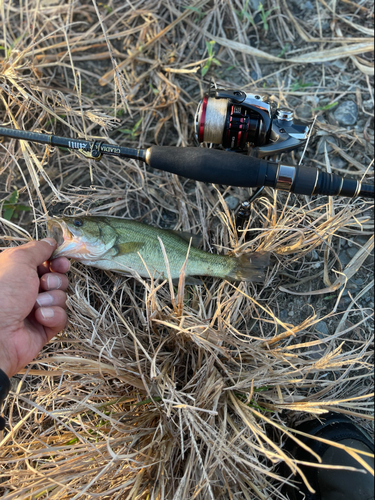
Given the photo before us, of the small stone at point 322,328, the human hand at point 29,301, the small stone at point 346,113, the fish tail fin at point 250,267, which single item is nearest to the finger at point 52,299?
the human hand at point 29,301

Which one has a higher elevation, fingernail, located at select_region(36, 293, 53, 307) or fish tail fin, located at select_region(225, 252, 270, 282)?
fish tail fin, located at select_region(225, 252, 270, 282)

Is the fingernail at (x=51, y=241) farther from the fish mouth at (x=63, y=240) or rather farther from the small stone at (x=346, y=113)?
the small stone at (x=346, y=113)

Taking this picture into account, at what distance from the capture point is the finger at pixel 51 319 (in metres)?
2.62

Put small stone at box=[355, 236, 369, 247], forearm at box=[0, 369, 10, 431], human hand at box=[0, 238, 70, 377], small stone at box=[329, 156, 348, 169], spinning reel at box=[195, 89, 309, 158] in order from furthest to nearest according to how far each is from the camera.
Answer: small stone at box=[329, 156, 348, 169] → small stone at box=[355, 236, 369, 247] → spinning reel at box=[195, 89, 309, 158] → human hand at box=[0, 238, 70, 377] → forearm at box=[0, 369, 10, 431]

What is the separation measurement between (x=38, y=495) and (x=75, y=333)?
111 cm

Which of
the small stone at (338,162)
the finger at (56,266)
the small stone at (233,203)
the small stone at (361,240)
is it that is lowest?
the finger at (56,266)

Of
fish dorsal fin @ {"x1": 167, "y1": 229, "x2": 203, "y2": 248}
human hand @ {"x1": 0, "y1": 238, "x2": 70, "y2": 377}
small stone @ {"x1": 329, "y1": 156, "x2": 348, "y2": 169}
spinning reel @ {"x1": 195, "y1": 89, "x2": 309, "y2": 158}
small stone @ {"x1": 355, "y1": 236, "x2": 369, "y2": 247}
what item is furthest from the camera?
small stone @ {"x1": 329, "y1": 156, "x2": 348, "y2": 169}

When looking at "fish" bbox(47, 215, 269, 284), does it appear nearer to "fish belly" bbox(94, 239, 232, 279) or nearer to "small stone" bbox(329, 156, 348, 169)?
"fish belly" bbox(94, 239, 232, 279)

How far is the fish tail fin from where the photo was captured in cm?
281

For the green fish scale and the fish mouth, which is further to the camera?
the green fish scale

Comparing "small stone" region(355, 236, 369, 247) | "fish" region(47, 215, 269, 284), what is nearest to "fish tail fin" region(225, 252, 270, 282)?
"fish" region(47, 215, 269, 284)

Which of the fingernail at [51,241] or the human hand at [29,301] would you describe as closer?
the human hand at [29,301]

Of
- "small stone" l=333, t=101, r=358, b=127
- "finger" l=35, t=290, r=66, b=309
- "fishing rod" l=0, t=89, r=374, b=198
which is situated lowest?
"finger" l=35, t=290, r=66, b=309

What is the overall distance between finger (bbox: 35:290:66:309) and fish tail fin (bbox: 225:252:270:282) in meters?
1.38
